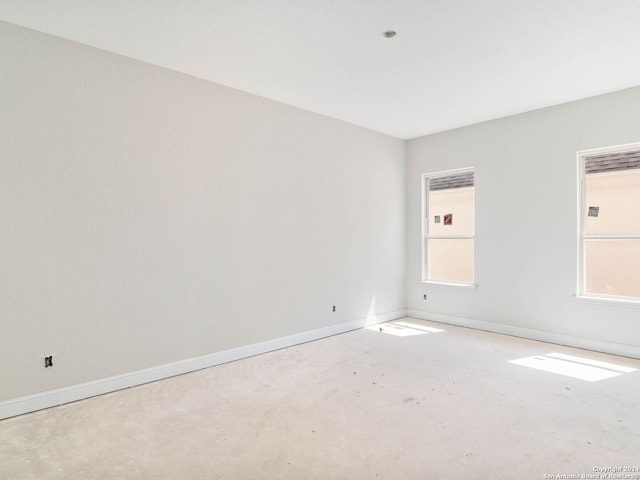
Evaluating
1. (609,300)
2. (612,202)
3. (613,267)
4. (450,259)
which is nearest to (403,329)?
(450,259)

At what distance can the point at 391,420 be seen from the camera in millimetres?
2578

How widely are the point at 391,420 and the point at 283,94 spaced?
11.0 ft

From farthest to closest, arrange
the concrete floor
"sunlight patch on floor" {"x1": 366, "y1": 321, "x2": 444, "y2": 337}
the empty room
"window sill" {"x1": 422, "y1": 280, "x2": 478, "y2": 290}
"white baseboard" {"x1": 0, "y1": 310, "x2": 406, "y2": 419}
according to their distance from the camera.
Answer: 1. "window sill" {"x1": 422, "y1": 280, "x2": 478, "y2": 290}
2. "sunlight patch on floor" {"x1": 366, "y1": 321, "x2": 444, "y2": 337}
3. "white baseboard" {"x1": 0, "y1": 310, "x2": 406, "y2": 419}
4. the empty room
5. the concrete floor

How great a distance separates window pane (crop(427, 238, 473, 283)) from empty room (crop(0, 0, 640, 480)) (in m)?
0.14

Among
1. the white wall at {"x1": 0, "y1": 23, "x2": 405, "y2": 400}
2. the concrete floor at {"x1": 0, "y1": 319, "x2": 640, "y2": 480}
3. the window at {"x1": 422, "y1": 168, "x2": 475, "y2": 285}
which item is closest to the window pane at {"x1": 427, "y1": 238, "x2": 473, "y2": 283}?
the window at {"x1": 422, "y1": 168, "x2": 475, "y2": 285}

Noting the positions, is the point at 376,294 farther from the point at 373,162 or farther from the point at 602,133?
the point at 602,133

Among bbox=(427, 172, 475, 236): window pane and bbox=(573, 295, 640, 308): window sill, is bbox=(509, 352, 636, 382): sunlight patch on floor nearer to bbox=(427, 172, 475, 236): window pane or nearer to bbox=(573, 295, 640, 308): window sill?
bbox=(573, 295, 640, 308): window sill

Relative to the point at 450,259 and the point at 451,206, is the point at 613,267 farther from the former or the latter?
the point at 451,206

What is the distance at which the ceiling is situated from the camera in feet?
8.29

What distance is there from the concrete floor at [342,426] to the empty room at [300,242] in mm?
21

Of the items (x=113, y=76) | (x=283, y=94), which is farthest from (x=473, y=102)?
A: (x=113, y=76)

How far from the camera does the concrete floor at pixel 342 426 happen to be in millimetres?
2068

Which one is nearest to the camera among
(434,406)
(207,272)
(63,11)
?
(63,11)

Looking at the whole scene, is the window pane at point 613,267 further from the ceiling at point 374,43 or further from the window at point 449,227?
the ceiling at point 374,43
